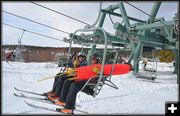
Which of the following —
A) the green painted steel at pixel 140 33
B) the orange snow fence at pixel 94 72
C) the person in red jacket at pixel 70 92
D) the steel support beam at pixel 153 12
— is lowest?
the person in red jacket at pixel 70 92

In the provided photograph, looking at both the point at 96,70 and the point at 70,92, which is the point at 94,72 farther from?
the point at 70,92

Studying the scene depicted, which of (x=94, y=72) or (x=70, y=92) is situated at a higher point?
(x=94, y=72)

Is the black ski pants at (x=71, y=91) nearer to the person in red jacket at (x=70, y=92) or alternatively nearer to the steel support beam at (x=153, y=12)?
the person in red jacket at (x=70, y=92)

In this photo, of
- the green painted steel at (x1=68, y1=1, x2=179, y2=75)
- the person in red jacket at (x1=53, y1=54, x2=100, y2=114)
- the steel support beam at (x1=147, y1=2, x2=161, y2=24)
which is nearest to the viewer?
the person in red jacket at (x1=53, y1=54, x2=100, y2=114)

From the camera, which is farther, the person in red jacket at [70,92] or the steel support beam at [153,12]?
the steel support beam at [153,12]

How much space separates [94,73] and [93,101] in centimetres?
155

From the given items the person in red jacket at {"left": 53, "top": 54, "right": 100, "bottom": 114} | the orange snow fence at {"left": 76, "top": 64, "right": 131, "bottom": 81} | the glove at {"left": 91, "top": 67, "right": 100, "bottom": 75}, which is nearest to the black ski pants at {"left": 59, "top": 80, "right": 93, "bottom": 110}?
the person in red jacket at {"left": 53, "top": 54, "right": 100, "bottom": 114}

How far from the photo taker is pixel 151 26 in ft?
28.5

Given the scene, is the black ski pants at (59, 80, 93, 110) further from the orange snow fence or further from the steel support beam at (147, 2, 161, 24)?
the steel support beam at (147, 2, 161, 24)

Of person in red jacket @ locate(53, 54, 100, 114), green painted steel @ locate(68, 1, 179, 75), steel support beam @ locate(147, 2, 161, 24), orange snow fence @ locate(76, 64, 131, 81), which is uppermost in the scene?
steel support beam @ locate(147, 2, 161, 24)

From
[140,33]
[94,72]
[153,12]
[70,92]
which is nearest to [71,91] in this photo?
[70,92]

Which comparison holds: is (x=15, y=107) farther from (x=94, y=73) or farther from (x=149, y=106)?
(x=149, y=106)

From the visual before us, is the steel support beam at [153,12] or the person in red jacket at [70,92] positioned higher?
the steel support beam at [153,12]

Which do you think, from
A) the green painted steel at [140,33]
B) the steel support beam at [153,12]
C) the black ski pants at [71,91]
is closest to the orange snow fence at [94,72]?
the black ski pants at [71,91]
